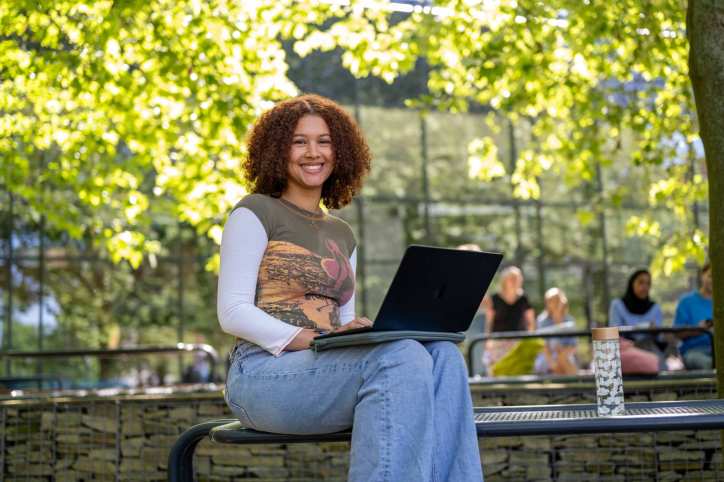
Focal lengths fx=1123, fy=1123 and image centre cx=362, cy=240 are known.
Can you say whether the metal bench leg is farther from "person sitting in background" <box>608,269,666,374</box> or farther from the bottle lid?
"person sitting in background" <box>608,269,666,374</box>

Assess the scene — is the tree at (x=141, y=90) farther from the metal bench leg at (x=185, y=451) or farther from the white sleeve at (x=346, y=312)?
the metal bench leg at (x=185, y=451)

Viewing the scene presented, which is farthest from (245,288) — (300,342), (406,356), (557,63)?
(557,63)

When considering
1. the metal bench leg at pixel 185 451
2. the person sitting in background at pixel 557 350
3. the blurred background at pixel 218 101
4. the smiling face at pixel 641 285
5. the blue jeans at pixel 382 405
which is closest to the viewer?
the blue jeans at pixel 382 405

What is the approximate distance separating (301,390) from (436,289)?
474 millimetres

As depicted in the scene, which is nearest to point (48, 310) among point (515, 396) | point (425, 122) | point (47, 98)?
point (425, 122)

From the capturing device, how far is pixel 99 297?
1758 cm

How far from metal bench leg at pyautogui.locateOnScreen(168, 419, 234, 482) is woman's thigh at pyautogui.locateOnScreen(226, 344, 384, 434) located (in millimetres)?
205

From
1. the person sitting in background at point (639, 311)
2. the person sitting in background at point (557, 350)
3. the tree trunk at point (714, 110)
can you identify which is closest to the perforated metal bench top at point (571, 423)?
the tree trunk at point (714, 110)

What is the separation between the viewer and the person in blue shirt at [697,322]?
8.80m

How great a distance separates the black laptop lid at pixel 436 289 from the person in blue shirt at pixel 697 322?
→ 541 centimetres

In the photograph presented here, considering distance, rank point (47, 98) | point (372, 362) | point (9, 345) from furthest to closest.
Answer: point (9, 345)
point (47, 98)
point (372, 362)

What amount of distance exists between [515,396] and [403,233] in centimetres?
1373

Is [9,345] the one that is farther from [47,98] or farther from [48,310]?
[47,98]

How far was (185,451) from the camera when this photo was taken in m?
3.49
